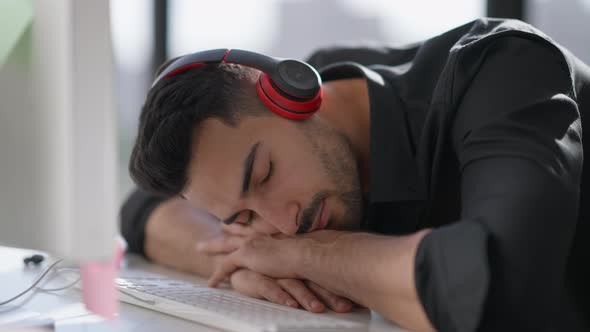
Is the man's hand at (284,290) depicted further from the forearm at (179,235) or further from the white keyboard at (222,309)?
the forearm at (179,235)

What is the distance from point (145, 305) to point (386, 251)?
41 cm

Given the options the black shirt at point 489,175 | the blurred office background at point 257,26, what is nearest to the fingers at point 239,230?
the black shirt at point 489,175

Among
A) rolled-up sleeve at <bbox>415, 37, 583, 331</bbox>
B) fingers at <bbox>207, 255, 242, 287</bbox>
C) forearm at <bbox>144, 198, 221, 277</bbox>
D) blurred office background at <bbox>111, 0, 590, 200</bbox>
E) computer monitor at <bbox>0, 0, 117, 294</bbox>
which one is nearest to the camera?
computer monitor at <bbox>0, 0, 117, 294</bbox>

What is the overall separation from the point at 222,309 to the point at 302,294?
16 centimetres

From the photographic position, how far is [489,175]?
81 cm

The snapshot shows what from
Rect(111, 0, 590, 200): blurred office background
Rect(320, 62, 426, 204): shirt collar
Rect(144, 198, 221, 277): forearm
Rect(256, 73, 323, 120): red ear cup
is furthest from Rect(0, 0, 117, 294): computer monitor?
Rect(111, 0, 590, 200): blurred office background

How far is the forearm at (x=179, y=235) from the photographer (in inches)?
55.6

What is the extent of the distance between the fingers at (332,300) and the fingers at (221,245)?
0.97 ft

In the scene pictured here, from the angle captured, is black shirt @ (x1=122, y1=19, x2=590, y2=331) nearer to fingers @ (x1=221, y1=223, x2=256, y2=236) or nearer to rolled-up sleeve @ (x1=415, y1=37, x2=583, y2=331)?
rolled-up sleeve @ (x1=415, y1=37, x2=583, y2=331)

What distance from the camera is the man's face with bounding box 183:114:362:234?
109cm

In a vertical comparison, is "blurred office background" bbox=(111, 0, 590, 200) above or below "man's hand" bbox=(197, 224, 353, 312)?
above

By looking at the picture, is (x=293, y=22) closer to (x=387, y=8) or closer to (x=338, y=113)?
(x=387, y=8)

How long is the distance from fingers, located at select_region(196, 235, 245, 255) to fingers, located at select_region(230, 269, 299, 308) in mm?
126

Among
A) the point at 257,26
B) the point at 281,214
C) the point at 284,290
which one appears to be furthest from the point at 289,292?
the point at 257,26
